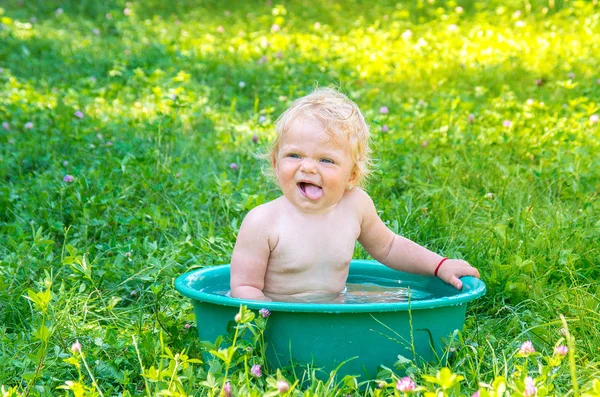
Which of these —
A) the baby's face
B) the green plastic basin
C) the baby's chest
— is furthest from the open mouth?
the green plastic basin

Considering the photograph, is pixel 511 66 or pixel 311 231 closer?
pixel 311 231

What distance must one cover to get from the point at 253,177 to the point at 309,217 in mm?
1523

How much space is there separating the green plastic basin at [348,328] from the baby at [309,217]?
0.26 metres

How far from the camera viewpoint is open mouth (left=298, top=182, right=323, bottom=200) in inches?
106

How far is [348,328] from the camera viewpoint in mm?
2354

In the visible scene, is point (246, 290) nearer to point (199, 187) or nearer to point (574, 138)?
point (199, 187)

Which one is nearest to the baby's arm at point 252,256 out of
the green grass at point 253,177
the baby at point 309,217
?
the baby at point 309,217

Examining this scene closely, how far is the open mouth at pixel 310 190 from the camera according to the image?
270 cm

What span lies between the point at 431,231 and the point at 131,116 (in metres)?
2.37

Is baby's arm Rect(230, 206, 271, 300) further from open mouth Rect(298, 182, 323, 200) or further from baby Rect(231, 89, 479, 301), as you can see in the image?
open mouth Rect(298, 182, 323, 200)

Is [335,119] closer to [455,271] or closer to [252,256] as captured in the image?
[252,256]

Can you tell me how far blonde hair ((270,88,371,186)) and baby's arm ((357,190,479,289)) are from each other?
0.47ft

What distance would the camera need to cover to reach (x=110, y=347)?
2.63 meters

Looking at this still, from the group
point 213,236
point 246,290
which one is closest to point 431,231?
point 213,236
